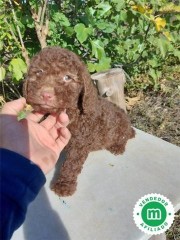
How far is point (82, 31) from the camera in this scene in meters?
1.90

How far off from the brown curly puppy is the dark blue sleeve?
14.1 inches

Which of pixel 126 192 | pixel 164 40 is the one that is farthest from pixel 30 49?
pixel 126 192

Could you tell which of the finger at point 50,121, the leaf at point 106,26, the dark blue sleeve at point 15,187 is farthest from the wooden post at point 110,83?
the dark blue sleeve at point 15,187

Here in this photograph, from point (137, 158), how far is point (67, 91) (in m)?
0.55

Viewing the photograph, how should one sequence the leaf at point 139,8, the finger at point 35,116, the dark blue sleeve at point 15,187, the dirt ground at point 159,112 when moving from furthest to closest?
the dirt ground at point 159,112 < the leaf at point 139,8 < the finger at point 35,116 < the dark blue sleeve at point 15,187

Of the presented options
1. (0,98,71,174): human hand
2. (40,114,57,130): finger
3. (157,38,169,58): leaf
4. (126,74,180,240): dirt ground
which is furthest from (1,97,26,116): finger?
(126,74,180,240): dirt ground

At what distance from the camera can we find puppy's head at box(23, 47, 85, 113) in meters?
1.35

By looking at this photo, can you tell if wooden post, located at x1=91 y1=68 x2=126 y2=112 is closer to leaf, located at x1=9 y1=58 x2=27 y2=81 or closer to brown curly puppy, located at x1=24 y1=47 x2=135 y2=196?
brown curly puppy, located at x1=24 y1=47 x2=135 y2=196

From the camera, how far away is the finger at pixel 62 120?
141 centimetres

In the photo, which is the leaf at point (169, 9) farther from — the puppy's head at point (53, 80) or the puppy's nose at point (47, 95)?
the puppy's nose at point (47, 95)

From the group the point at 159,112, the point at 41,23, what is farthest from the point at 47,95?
the point at 159,112

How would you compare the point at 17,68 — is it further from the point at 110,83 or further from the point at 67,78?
the point at 67,78

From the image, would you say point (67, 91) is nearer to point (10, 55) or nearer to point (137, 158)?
point (137, 158)

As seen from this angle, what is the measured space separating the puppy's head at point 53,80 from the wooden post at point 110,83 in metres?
0.53
